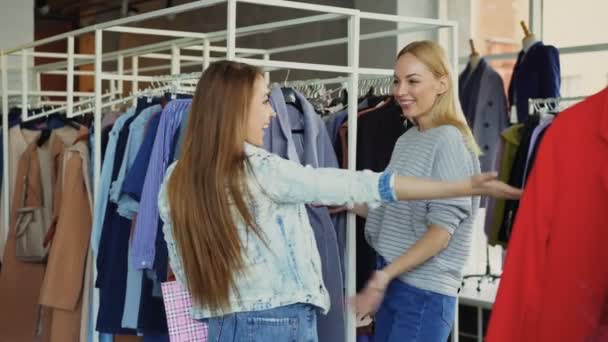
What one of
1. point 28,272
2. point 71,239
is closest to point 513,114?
point 71,239

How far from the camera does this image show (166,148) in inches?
138

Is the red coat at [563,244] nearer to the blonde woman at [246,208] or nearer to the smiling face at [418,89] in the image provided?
the blonde woman at [246,208]

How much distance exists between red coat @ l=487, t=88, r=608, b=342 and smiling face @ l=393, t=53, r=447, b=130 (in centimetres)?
105

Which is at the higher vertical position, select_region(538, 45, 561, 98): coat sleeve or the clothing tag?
select_region(538, 45, 561, 98): coat sleeve

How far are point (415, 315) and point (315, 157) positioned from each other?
2.54 ft

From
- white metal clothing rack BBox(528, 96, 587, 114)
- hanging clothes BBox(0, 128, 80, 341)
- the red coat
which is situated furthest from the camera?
hanging clothes BBox(0, 128, 80, 341)

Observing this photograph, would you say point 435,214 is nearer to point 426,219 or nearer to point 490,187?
point 426,219

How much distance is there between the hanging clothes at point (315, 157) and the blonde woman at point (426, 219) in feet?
1.08

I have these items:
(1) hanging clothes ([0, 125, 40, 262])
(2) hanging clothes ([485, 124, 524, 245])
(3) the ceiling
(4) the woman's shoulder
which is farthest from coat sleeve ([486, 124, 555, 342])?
(3) the ceiling

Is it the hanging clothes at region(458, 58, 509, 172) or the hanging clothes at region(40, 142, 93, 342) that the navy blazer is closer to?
the hanging clothes at region(458, 58, 509, 172)

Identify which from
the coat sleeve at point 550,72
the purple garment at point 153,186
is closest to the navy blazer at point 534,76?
the coat sleeve at point 550,72

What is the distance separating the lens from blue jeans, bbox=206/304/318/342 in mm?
2369

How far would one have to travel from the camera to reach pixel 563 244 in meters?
1.79

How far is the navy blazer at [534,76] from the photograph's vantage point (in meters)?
5.64
